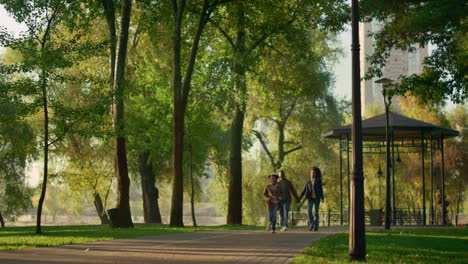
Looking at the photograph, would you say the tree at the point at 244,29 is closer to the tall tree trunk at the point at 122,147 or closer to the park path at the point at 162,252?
the tall tree trunk at the point at 122,147

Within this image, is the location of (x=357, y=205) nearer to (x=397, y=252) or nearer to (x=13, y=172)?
(x=397, y=252)

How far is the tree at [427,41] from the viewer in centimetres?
1905

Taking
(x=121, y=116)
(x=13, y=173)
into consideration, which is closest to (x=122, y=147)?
(x=121, y=116)

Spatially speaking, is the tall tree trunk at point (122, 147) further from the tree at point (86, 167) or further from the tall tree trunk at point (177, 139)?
the tree at point (86, 167)

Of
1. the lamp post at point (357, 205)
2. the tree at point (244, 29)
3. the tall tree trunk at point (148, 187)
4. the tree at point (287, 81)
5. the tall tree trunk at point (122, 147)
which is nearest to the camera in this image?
the lamp post at point (357, 205)

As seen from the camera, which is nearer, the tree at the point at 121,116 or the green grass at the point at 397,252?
the green grass at the point at 397,252

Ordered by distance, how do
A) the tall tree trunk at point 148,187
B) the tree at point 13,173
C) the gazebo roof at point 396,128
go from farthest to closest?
the tall tree trunk at point 148,187 → the tree at point 13,173 → the gazebo roof at point 396,128

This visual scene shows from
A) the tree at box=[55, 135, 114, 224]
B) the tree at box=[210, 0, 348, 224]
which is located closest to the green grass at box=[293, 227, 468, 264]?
the tree at box=[210, 0, 348, 224]

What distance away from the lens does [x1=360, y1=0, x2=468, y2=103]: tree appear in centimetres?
1905

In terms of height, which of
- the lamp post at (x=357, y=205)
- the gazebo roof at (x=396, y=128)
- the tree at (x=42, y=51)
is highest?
the tree at (x=42, y=51)

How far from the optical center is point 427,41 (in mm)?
22047

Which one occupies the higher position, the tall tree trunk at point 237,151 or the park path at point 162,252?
the tall tree trunk at point 237,151

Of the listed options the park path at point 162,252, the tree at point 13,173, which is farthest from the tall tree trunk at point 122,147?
the tree at point 13,173

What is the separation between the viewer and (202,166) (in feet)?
134
